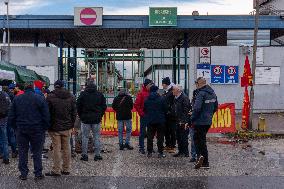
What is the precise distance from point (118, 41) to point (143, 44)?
3.76 meters

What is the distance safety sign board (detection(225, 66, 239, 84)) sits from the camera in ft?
87.1

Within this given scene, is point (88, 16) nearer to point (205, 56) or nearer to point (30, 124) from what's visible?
point (205, 56)

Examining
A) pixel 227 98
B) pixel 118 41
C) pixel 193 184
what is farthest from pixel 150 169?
pixel 118 41

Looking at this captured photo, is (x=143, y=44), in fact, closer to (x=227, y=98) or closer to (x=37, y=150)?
(x=227, y=98)

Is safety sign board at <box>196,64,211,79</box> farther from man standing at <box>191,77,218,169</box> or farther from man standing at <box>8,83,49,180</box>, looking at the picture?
man standing at <box>8,83,49,180</box>

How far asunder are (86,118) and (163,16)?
65.8ft

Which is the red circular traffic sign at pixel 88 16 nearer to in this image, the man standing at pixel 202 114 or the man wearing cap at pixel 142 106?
the man wearing cap at pixel 142 106

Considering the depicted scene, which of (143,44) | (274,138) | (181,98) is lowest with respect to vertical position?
(274,138)

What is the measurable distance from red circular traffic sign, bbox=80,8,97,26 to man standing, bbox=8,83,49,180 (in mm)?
21270

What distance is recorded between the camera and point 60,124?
33.4ft

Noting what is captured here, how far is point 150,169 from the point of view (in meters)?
10.8

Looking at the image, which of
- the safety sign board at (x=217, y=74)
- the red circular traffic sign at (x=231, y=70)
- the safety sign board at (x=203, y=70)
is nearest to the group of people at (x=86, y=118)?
the safety sign board at (x=203, y=70)

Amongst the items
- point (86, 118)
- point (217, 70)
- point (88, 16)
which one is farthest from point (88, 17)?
point (86, 118)

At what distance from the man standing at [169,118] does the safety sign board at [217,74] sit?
13.0 metres
